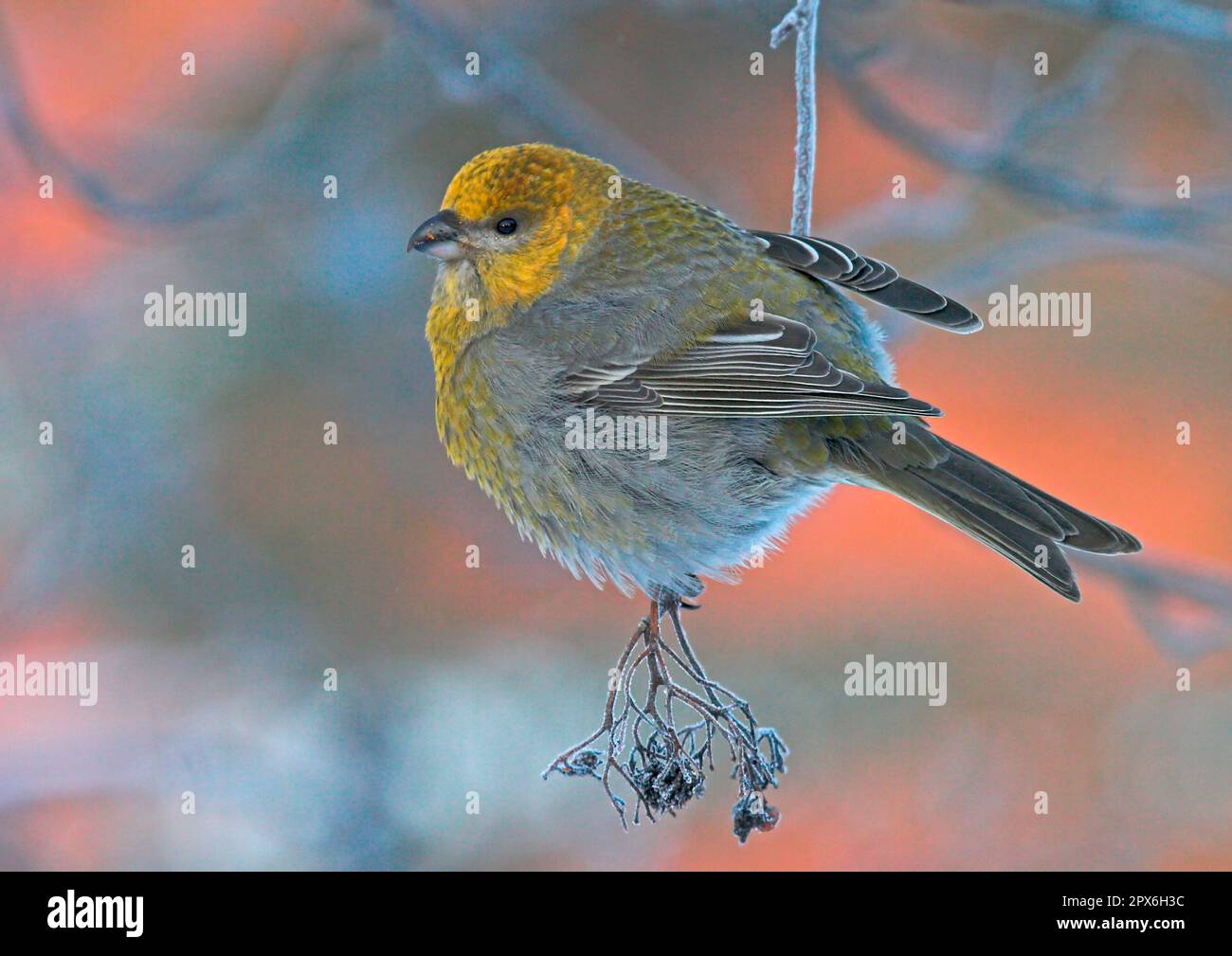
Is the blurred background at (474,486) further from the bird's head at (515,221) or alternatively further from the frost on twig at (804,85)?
the frost on twig at (804,85)

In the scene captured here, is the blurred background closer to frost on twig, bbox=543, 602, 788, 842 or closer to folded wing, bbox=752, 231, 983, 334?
folded wing, bbox=752, 231, 983, 334

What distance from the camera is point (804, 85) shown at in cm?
320

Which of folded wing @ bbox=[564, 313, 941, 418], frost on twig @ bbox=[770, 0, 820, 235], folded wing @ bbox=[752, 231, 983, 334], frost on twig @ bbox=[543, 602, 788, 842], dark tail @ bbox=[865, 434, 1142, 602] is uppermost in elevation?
frost on twig @ bbox=[770, 0, 820, 235]

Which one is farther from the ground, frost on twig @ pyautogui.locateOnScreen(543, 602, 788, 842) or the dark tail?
the dark tail

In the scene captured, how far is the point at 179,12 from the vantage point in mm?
5562

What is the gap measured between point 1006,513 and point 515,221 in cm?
136

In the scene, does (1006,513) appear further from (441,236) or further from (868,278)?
(441,236)

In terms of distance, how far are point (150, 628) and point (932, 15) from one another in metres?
3.82

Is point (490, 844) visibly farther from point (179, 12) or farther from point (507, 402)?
point (179, 12)

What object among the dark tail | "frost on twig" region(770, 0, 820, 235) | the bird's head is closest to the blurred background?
the bird's head

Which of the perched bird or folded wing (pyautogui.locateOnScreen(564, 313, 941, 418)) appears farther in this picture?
the perched bird

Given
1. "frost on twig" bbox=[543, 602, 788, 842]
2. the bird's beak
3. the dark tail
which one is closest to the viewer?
"frost on twig" bbox=[543, 602, 788, 842]

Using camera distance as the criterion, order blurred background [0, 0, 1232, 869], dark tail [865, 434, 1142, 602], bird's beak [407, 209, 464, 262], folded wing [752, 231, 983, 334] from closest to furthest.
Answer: dark tail [865, 434, 1142, 602] < bird's beak [407, 209, 464, 262] < folded wing [752, 231, 983, 334] < blurred background [0, 0, 1232, 869]

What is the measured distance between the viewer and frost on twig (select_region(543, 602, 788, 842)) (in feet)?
9.27
